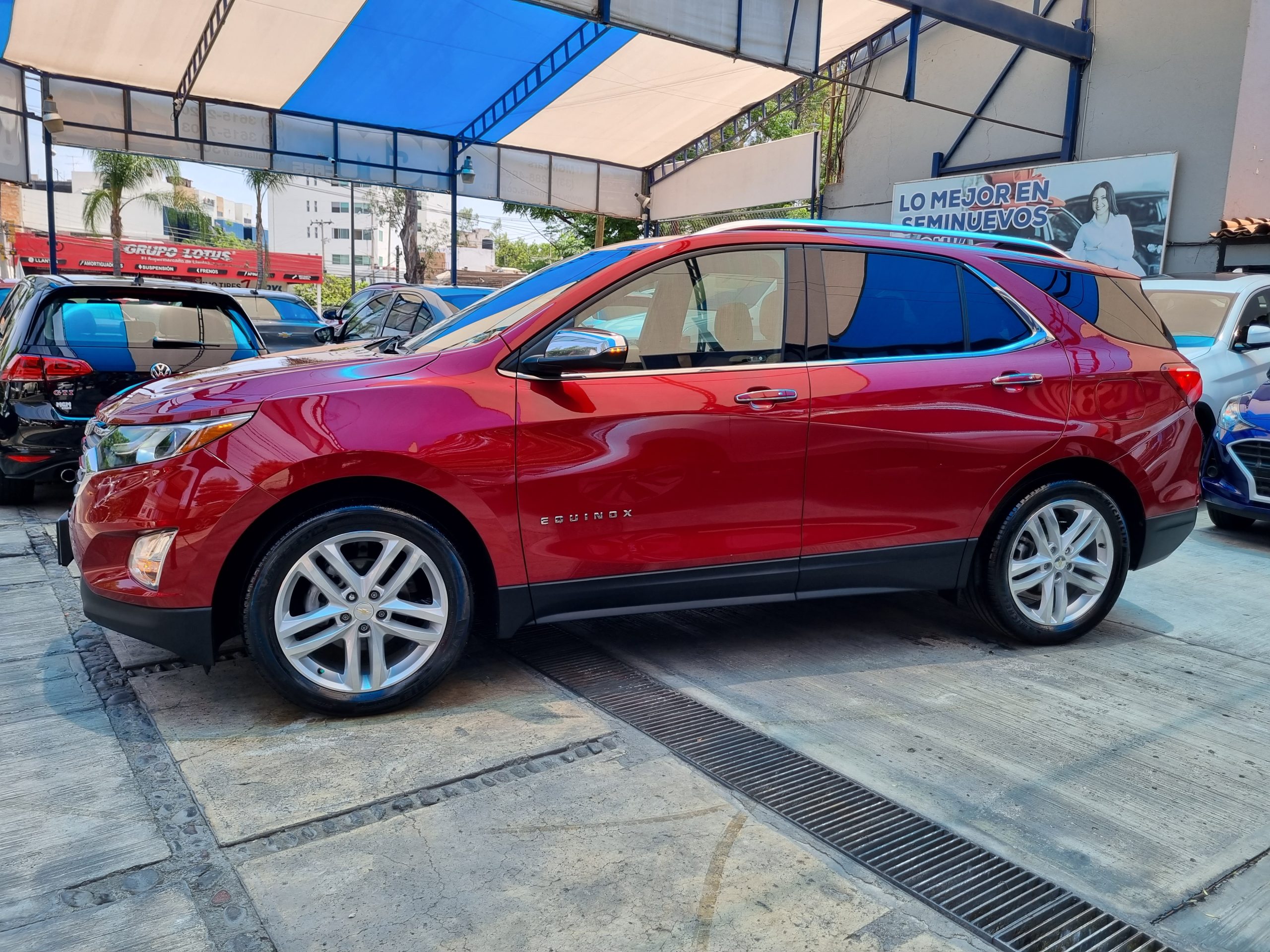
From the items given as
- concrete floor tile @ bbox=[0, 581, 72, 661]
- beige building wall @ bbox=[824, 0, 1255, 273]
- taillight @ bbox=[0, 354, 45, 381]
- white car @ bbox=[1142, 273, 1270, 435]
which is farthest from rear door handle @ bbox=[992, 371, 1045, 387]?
beige building wall @ bbox=[824, 0, 1255, 273]

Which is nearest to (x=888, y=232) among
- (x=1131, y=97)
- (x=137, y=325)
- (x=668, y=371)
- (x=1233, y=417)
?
(x=668, y=371)

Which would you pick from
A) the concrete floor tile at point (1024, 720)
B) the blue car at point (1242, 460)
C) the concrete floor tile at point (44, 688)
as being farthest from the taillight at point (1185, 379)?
the concrete floor tile at point (44, 688)

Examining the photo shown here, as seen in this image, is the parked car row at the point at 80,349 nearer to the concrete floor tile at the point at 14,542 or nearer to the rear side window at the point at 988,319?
the concrete floor tile at the point at 14,542

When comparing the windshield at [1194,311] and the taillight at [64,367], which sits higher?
the windshield at [1194,311]

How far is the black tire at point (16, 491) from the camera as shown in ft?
21.4

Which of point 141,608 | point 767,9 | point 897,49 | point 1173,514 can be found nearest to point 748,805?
point 141,608

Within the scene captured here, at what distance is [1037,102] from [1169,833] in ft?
42.7

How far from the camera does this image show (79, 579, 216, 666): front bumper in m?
3.13

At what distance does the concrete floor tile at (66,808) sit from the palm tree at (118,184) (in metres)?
28.8

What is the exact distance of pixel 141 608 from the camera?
314cm

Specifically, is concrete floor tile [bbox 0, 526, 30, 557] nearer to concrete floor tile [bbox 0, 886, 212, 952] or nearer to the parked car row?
the parked car row

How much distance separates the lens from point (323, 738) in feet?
10.5

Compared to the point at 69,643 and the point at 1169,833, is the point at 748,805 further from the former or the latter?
the point at 69,643

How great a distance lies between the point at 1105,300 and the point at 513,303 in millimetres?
2670
